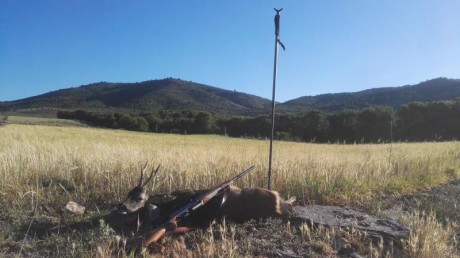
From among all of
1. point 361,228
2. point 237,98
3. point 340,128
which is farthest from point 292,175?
point 237,98

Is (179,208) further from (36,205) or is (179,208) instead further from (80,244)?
(36,205)

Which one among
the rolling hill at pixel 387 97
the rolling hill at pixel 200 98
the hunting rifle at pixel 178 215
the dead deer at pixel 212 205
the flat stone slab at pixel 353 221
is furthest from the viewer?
the rolling hill at pixel 200 98

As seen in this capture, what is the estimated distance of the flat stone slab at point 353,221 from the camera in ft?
16.1

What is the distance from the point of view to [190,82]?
142m

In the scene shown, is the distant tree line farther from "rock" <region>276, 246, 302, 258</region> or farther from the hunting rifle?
"rock" <region>276, 246, 302, 258</region>

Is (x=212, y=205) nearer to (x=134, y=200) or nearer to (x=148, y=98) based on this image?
(x=134, y=200)

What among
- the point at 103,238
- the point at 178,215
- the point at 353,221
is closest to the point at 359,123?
the point at 353,221

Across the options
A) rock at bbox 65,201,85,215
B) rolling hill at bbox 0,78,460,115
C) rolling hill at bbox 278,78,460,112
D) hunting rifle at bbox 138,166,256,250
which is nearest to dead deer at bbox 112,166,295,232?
hunting rifle at bbox 138,166,256,250

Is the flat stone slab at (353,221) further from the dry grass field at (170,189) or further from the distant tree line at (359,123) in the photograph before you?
the distant tree line at (359,123)

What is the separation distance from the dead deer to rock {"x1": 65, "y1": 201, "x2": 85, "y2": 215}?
60 centimetres

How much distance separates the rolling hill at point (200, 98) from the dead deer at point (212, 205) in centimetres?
6567

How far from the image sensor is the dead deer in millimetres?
4656

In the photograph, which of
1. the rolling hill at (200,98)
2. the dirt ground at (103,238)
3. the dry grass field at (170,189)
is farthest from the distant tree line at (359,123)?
the dirt ground at (103,238)

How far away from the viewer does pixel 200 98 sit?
122 m
